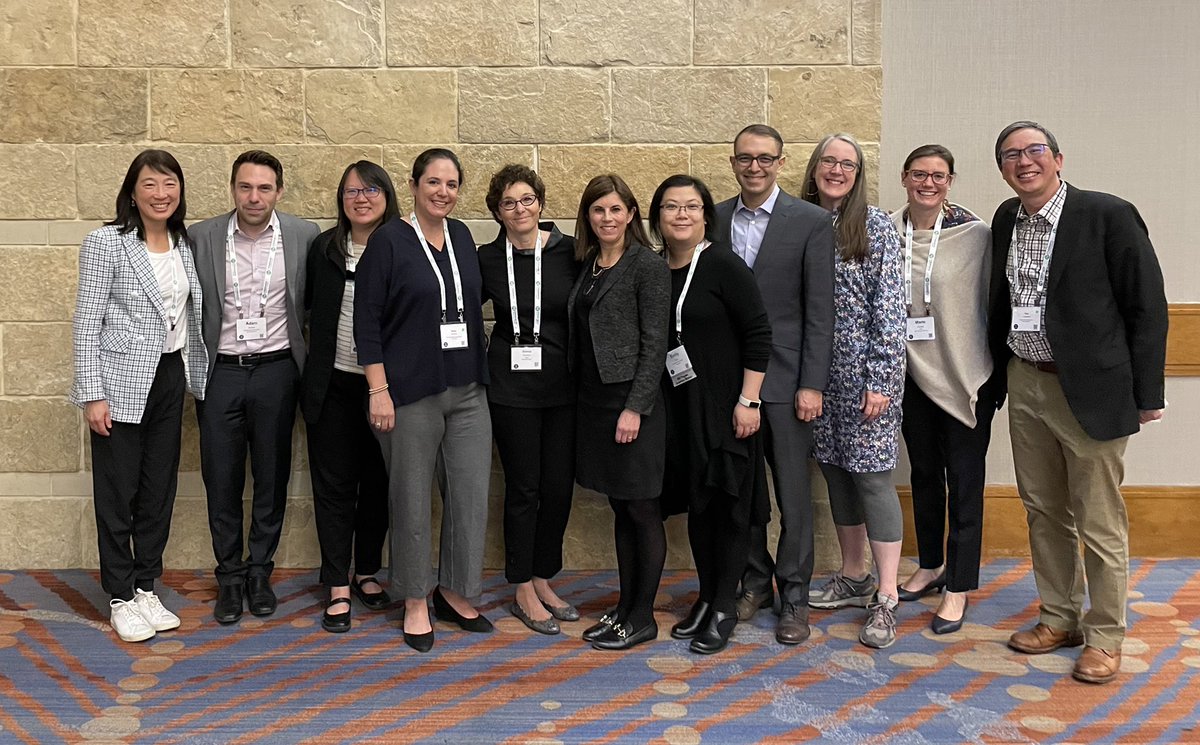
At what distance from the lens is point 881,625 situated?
3203mm

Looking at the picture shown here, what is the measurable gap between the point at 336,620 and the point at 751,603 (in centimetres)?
154

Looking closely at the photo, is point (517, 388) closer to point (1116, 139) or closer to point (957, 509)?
point (957, 509)

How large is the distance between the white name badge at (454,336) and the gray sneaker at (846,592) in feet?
5.55

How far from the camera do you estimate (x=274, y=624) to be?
11.1 ft

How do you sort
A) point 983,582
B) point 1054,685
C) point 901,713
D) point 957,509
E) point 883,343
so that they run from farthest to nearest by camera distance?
point 983,582 < point 957,509 < point 883,343 < point 1054,685 < point 901,713

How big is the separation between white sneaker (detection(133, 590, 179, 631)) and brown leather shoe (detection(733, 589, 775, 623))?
208 cm

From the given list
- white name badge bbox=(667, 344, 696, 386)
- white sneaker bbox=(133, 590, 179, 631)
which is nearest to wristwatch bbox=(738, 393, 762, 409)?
white name badge bbox=(667, 344, 696, 386)

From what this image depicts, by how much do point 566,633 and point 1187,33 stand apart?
370 cm

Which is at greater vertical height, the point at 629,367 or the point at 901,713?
the point at 629,367

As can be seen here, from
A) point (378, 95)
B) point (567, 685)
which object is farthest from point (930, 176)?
point (378, 95)

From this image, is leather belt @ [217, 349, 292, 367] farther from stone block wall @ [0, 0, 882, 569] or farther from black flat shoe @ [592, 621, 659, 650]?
black flat shoe @ [592, 621, 659, 650]

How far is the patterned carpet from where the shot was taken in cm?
261

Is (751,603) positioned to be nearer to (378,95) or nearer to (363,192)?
(363,192)

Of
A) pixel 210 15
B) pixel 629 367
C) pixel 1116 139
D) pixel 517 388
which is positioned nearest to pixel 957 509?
pixel 629 367
